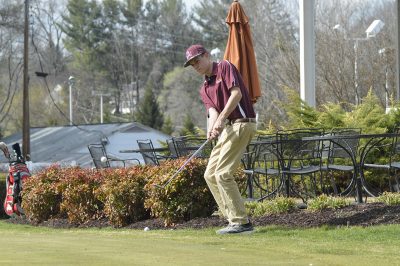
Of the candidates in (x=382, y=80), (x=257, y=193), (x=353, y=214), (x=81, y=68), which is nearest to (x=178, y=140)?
(x=257, y=193)

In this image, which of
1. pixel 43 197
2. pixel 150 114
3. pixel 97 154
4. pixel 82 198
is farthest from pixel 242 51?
pixel 150 114

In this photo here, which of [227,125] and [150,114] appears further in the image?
[150,114]

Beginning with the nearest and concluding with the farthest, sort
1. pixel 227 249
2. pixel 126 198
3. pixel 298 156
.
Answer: pixel 227 249
pixel 126 198
pixel 298 156

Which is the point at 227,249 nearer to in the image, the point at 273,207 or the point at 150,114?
the point at 273,207

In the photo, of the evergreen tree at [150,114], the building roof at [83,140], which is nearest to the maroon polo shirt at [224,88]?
the building roof at [83,140]

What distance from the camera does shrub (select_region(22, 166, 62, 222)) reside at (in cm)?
1466

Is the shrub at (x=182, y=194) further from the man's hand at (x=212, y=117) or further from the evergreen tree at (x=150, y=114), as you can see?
the evergreen tree at (x=150, y=114)

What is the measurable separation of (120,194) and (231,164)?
2974mm

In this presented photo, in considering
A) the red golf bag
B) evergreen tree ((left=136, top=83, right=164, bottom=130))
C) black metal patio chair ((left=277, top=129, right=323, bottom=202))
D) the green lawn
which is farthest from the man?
evergreen tree ((left=136, top=83, right=164, bottom=130))

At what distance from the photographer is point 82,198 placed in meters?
13.7

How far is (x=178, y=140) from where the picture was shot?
13.9 m

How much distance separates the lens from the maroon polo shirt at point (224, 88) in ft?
32.5

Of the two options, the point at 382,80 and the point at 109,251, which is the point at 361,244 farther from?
the point at 382,80

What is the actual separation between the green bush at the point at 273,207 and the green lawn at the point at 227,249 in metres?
0.89
